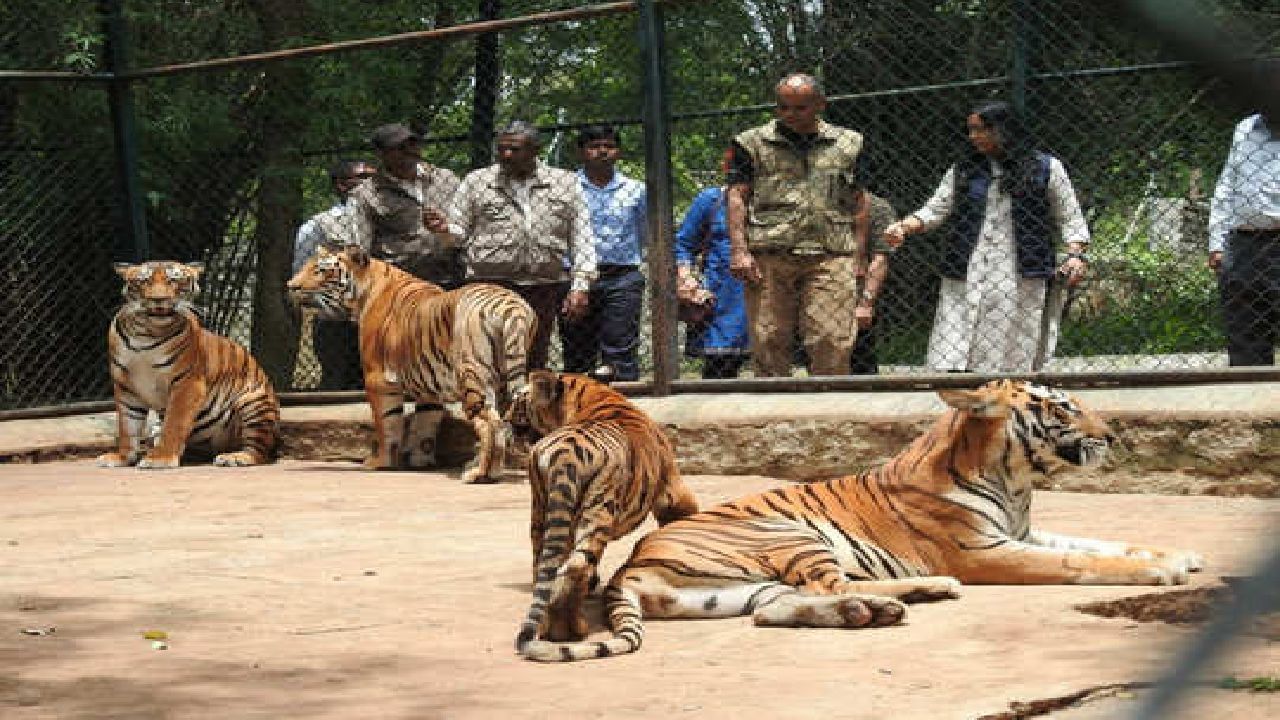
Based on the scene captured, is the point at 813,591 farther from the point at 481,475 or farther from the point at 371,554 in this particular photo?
the point at 481,475

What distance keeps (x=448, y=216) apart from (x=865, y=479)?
4.81 metres

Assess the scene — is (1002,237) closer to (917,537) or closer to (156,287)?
(917,537)

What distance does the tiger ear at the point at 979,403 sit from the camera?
527cm

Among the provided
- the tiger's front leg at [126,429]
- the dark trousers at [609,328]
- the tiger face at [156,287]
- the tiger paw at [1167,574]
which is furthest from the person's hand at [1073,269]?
the tiger's front leg at [126,429]

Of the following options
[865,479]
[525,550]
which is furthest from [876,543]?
[525,550]

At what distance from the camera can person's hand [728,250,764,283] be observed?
8.67 m

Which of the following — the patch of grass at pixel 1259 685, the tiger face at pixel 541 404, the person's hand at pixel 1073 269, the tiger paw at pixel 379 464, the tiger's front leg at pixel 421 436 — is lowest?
the tiger paw at pixel 379 464

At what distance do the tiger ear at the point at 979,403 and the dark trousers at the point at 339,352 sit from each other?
19.7 ft

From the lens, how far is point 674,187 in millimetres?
10391

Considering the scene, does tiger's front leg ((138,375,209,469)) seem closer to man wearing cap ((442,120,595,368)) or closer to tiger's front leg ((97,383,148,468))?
tiger's front leg ((97,383,148,468))

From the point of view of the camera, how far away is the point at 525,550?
21.0 ft

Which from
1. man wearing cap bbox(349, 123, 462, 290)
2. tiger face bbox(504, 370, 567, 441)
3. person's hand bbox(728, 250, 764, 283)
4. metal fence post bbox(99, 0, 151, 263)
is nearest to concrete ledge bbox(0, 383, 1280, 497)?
person's hand bbox(728, 250, 764, 283)

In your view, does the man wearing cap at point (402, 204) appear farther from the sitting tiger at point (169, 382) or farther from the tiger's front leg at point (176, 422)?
the tiger's front leg at point (176, 422)

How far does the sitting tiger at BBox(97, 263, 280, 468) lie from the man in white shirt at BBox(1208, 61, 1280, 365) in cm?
550
